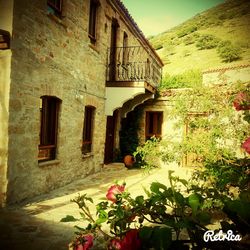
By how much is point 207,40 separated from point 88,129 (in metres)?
43.6

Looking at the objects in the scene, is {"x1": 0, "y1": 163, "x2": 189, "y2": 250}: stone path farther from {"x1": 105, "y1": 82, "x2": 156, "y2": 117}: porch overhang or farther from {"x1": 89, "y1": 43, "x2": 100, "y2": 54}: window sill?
{"x1": 89, "y1": 43, "x2": 100, "y2": 54}: window sill

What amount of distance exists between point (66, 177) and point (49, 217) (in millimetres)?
2703

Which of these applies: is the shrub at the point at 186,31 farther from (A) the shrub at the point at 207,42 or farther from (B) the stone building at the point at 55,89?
(B) the stone building at the point at 55,89

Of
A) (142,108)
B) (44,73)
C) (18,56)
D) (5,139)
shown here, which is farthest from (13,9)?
(142,108)

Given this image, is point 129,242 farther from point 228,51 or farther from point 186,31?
point 186,31

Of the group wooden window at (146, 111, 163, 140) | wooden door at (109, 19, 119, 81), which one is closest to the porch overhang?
wooden door at (109, 19, 119, 81)

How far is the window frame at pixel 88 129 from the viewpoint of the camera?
9.42m

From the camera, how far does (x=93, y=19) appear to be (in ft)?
31.3

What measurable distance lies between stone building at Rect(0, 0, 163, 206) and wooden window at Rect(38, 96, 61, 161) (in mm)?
28

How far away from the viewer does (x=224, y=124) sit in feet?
19.4

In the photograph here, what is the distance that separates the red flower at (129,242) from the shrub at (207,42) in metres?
48.6

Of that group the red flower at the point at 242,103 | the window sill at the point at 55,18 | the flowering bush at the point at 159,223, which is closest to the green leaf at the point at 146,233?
the flowering bush at the point at 159,223

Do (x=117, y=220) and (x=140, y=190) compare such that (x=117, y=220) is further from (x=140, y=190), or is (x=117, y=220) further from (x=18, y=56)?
(x=140, y=190)

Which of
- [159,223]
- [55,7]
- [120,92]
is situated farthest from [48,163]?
[159,223]
